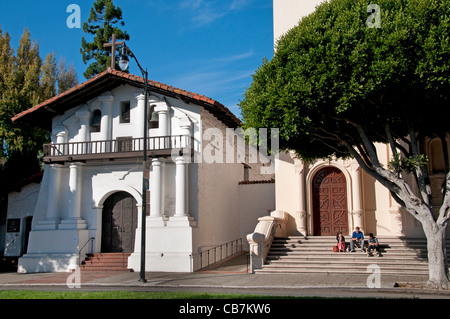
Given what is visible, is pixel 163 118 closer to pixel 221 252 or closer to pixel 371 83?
pixel 221 252

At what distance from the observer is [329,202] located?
20.1m

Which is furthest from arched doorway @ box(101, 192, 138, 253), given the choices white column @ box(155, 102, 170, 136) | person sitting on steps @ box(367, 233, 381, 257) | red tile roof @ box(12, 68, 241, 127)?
person sitting on steps @ box(367, 233, 381, 257)

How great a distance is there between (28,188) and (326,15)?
17898mm

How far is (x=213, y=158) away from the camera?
2130 centimetres

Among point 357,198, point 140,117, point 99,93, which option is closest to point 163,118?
point 140,117

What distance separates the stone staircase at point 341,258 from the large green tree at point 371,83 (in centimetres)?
328

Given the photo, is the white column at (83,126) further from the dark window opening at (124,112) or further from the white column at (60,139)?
the dark window opening at (124,112)

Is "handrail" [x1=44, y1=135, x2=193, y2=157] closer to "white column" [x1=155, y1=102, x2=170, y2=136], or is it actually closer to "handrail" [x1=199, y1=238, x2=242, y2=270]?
"white column" [x1=155, y1=102, x2=170, y2=136]

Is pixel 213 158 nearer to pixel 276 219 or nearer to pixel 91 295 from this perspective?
pixel 276 219

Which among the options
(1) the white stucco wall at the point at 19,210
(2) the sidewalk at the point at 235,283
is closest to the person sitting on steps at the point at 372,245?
(2) the sidewalk at the point at 235,283

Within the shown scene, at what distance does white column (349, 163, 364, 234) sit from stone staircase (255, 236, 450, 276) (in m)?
1.18

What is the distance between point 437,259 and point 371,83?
17.4 ft

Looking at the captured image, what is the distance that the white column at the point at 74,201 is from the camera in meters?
20.3
